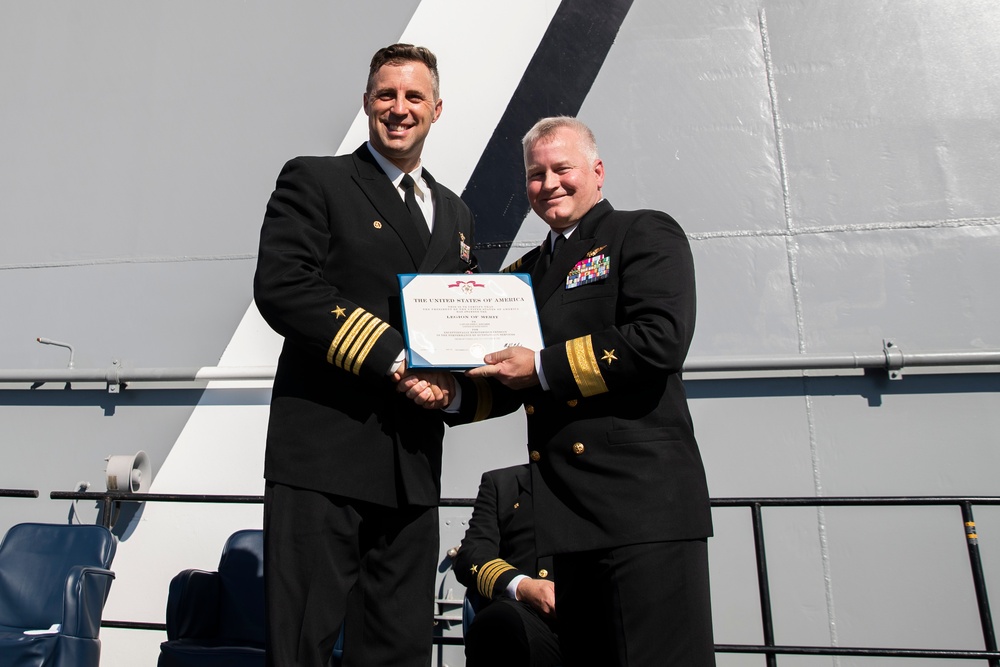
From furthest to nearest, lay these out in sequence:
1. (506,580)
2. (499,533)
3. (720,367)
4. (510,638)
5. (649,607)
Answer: (720,367)
(499,533)
(506,580)
(510,638)
(649,607)

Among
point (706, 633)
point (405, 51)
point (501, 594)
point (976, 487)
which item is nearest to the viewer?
point (706, 633)

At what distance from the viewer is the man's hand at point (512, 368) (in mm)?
1463

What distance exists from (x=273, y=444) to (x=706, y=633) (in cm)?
86

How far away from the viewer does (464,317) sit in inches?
60.2

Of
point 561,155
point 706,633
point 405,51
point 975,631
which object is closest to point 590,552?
point 706,633

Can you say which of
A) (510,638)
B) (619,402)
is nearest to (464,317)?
(619,402)

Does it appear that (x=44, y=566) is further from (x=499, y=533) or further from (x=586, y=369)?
(x=586, y=369)

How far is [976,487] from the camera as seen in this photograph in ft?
7.89

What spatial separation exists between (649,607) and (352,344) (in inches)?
27.7

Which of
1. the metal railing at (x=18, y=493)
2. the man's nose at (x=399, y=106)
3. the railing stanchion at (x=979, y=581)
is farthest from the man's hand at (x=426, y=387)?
the metal railing at (x=18, y=493)

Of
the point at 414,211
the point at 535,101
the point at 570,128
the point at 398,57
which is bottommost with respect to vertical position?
the point at 414,211

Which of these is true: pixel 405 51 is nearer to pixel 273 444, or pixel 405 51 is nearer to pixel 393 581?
pixel 273 444

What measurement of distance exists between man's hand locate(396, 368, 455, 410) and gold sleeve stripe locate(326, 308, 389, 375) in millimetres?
79

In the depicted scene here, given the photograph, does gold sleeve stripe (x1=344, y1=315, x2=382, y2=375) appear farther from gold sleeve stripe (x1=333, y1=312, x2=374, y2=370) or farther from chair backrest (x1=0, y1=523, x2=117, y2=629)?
chair backrest (x1=0, y1=523, x2=117, y2=629)
